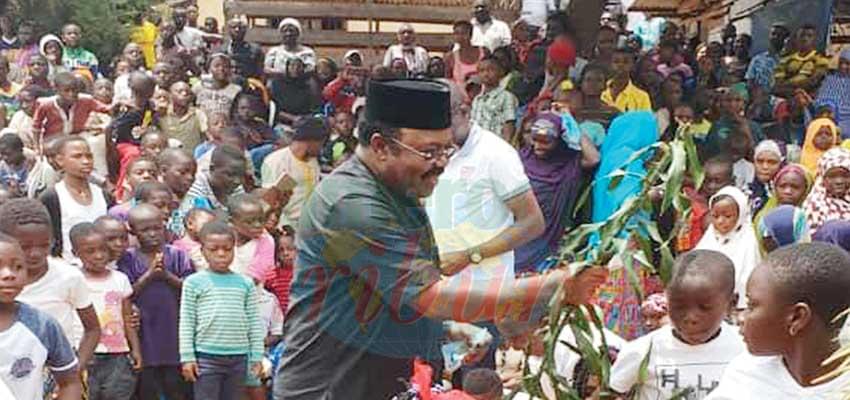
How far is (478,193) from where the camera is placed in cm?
645

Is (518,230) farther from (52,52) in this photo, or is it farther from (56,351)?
(52,52)

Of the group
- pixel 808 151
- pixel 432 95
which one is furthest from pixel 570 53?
pixel 432 95

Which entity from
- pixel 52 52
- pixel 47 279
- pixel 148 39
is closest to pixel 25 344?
pixel 47 279

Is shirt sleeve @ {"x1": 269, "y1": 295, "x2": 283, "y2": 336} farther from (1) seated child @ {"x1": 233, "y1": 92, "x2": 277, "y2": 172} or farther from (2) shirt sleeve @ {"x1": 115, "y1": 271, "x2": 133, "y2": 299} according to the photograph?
(1) seated child @ {"x1": 233, "y1": 92, "x2": 277, "y2": 172}

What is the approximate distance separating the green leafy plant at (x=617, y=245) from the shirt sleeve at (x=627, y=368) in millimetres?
541

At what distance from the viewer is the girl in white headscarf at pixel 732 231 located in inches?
276

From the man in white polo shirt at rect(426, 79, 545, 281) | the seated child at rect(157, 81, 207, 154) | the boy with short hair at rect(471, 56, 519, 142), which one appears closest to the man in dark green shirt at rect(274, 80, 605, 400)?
the man in white polo shirt at rect(426, 79, 545, 281)

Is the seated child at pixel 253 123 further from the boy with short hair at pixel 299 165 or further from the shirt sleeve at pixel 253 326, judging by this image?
the shirt sleeve at pixel 253 326

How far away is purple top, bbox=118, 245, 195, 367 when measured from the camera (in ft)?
22.1

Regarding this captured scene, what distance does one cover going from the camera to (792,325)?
119 inches

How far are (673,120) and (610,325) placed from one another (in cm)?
462

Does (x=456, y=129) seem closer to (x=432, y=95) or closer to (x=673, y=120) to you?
(x=432, y=95)

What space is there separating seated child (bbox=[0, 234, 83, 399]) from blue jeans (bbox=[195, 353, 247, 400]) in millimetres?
1750

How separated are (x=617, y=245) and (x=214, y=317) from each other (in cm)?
351
